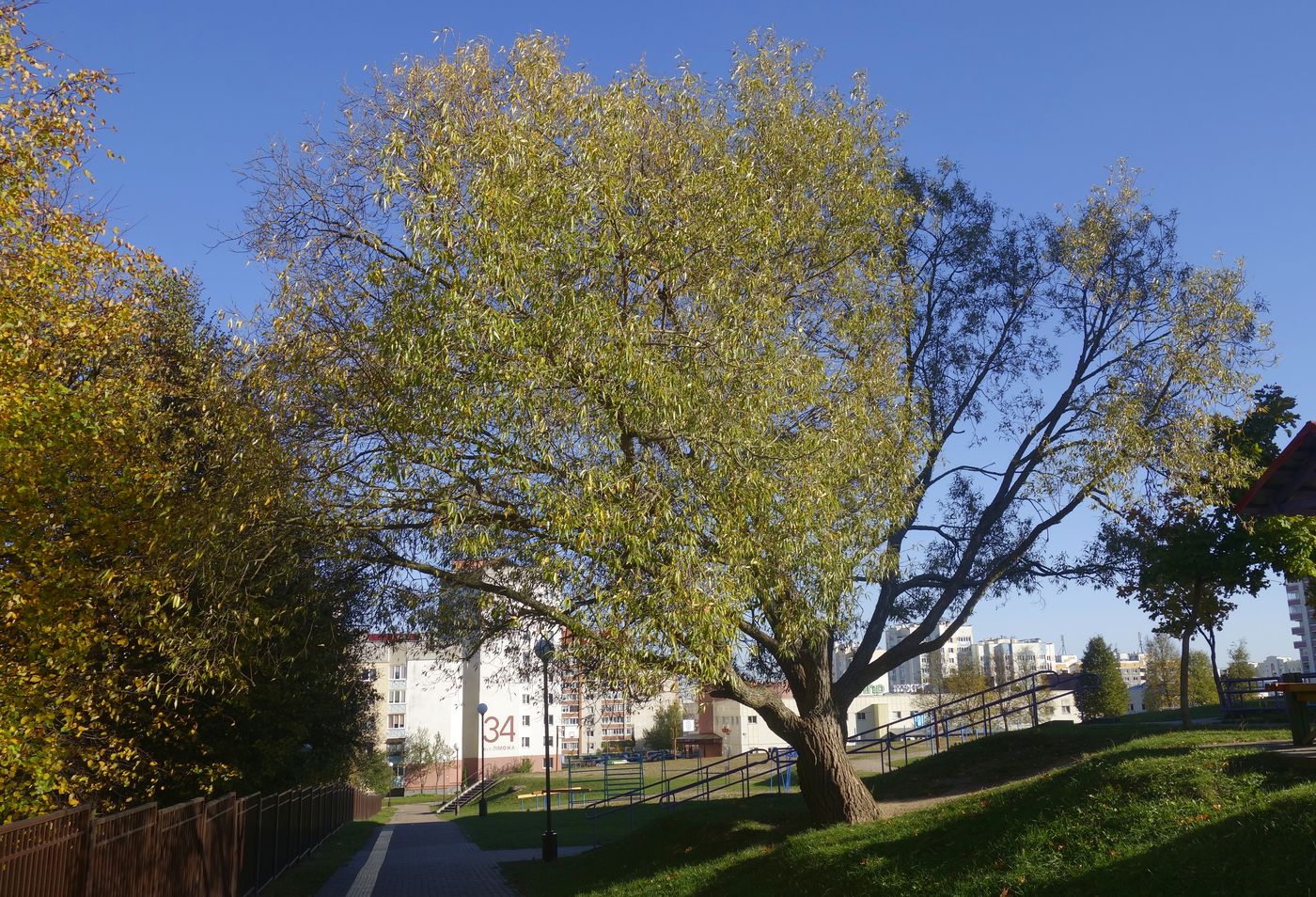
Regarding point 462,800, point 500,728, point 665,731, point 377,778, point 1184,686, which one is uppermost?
point 1184,686

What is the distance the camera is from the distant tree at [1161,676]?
53.2m

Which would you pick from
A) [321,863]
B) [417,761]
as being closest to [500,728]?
[417,761]

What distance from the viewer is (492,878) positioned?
1903 centimetres

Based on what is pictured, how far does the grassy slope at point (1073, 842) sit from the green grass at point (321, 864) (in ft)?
18.7

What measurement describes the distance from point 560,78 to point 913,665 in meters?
200

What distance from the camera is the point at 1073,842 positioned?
8.56 meters

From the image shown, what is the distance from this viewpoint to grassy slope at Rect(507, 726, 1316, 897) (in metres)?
7.17

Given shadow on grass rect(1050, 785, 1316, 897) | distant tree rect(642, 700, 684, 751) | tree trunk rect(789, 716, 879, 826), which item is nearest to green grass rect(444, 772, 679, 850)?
tree trunk rect(789, 716, 879, 826)

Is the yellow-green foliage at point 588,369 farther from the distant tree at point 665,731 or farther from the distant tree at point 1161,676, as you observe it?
the distant tree at point 665,731

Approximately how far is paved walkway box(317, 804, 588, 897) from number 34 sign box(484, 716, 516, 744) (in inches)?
1892

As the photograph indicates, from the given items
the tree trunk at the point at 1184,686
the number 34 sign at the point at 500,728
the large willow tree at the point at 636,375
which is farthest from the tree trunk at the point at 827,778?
the number 34 sign at the point at 500,728

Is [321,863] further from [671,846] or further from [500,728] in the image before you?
[500,728]

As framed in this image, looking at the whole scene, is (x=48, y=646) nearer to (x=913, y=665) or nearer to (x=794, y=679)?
(x=794, y=679)

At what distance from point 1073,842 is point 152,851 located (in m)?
9.28
